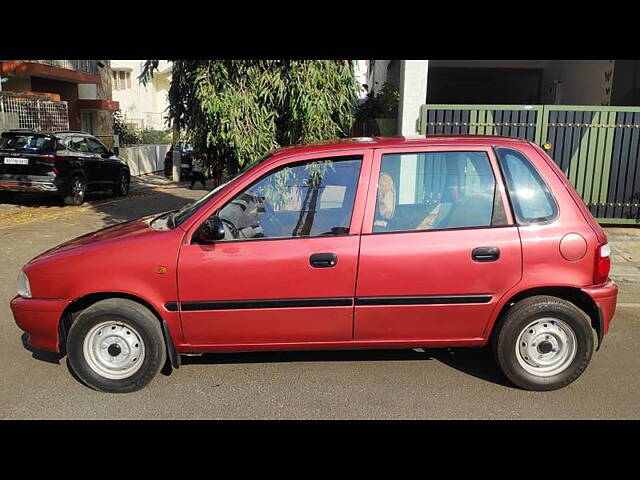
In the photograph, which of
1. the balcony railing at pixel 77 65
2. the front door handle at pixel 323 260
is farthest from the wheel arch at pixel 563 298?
the balcony railing at pixel 77 65

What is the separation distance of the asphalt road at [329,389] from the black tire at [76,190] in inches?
315

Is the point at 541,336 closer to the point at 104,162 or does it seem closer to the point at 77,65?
the point at 104,162

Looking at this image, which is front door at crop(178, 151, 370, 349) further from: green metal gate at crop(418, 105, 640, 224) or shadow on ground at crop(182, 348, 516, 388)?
green metal gate at crop(418, 105, 640, 224)

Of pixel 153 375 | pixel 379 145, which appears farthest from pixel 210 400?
pixel 379 145

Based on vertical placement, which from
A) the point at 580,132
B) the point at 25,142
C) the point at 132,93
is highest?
the point at 132,93

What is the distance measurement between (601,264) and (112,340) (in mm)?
3399

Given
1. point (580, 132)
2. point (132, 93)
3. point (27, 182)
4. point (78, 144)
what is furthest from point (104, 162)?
point (132, 93)

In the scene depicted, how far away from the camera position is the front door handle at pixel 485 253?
3.39 m

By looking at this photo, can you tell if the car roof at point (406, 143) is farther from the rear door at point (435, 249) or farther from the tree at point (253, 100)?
the tree at point (253, 100)

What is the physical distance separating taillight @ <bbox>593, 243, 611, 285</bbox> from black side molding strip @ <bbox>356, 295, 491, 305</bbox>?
2.46 feet

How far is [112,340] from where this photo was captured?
3.53 metres

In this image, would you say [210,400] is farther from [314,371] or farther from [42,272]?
[42,272]

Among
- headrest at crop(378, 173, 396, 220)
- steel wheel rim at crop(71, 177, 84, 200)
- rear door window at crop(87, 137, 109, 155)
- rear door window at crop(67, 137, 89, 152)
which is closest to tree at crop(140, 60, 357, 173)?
headrest at crop(378, 173, 396, 220)

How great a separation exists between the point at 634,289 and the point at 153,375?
17.9 ft
